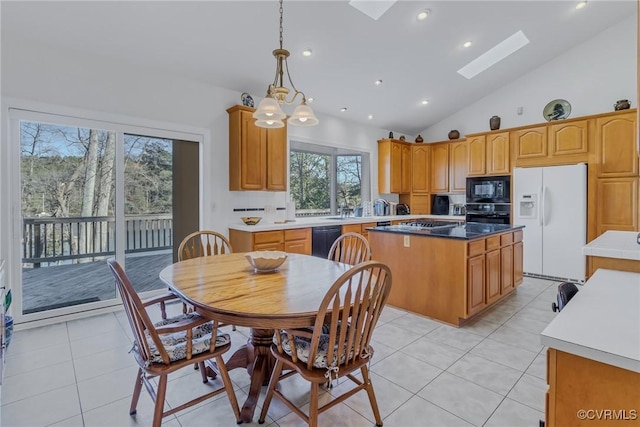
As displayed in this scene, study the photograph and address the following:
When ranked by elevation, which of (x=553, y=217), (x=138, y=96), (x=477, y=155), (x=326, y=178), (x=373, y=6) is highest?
(x=373, y=6)

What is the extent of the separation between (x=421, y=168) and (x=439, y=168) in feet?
1.14

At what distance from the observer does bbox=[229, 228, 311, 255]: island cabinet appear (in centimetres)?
377

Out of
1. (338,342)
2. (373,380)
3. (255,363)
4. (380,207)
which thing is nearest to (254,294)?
(338,342)

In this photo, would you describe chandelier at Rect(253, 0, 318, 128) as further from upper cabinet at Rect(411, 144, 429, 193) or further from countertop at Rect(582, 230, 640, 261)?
upper cabinet at Rect(411, 144, 429, 193)

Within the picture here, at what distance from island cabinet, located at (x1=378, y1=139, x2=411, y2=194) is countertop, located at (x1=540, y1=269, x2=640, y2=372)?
16.1 ft

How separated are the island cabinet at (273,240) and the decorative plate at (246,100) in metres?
1.67

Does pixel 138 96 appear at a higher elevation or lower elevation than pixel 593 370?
higher

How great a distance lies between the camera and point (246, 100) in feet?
13.5

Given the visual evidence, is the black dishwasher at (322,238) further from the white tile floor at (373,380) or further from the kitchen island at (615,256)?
the kitchen island at (615,256)

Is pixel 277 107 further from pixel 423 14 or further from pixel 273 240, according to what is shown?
pixel 423 14

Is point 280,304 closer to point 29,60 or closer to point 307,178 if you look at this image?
point 29,60

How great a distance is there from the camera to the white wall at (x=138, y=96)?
110 inches

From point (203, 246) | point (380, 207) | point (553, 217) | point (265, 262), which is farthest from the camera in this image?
point (380, 207)

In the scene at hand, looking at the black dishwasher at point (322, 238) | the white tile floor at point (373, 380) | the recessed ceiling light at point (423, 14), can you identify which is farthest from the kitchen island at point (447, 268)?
the recessed ceiling light at point (423, 14)
